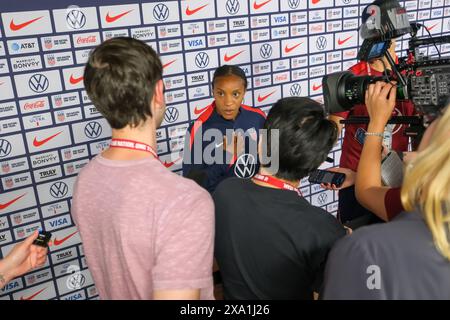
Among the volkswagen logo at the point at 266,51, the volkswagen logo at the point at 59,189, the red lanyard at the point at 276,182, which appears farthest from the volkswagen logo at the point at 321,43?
the red lanyard at the point at 276,182

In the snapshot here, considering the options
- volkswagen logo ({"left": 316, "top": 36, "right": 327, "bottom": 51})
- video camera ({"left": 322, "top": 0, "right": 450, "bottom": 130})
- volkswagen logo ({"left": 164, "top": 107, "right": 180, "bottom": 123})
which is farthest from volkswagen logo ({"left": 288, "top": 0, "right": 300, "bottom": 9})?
video camera ({"left": 322, "top": 0, "right": 450, "bottom": 130})

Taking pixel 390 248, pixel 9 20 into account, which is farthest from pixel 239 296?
pixel 9 20

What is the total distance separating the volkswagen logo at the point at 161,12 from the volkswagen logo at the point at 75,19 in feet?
1.23

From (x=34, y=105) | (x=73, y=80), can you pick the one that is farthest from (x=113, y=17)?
(x=34, y=105)

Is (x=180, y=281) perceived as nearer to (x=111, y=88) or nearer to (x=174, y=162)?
(x=111, y=88)

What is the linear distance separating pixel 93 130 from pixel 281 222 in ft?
4.79

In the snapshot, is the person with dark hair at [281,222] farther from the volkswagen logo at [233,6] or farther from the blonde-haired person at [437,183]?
the volkswagen logo at [233,6]

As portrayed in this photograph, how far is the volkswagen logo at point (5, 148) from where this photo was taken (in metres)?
1.89

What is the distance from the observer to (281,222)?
965 millimetres

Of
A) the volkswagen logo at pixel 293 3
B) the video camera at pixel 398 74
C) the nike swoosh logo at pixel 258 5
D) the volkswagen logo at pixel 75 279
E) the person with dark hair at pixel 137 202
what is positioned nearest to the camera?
the person with dark hair at pixel 137 202

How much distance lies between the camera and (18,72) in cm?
185

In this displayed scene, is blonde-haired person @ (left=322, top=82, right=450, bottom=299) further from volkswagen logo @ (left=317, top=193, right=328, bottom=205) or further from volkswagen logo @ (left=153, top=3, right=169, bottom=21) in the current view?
volkswagen logo @ (left=317, top=193, right=328, bottom=205)

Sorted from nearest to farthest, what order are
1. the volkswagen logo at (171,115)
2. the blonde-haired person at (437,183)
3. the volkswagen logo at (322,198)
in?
the blonde-haired person at (437,183), the volkswagen logo at (171,115), the volkswagen logo at (322,198)

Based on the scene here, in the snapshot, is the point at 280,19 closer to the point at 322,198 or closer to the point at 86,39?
the point at 86,39
